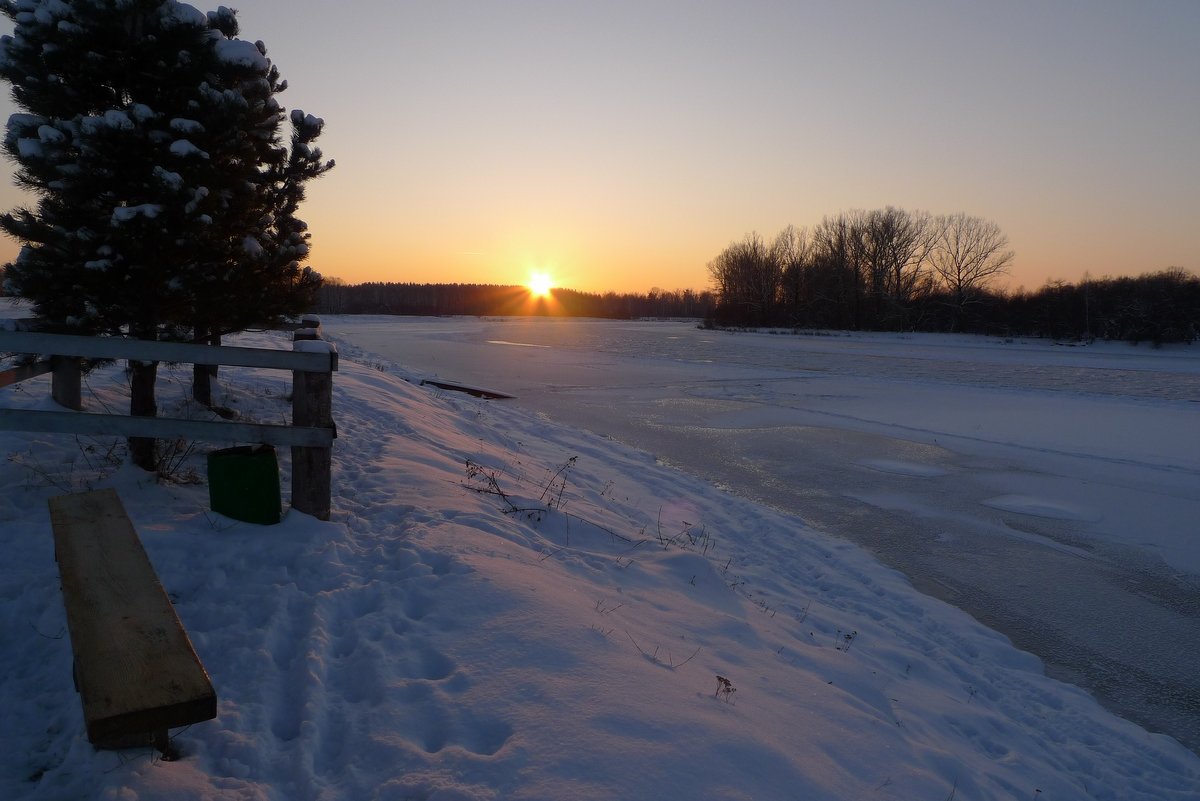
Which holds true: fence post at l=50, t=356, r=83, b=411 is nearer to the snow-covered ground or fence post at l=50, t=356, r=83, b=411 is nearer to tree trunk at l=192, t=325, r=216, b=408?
the snow-covered ground

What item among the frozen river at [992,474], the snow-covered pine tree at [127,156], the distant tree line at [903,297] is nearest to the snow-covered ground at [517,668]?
the frozen river at [992,474]

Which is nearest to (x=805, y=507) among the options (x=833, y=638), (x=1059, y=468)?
(x=833, y=638)

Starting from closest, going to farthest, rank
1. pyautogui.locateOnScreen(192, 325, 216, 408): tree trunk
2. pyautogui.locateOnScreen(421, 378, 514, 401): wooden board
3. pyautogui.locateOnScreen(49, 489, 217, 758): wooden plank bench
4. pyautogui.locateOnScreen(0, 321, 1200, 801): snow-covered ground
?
1. pyautogui.locateOnScreen(49, 489, 217, 758): wooden plank bench
2. pyautogui.locateOnScreen(0, 321, 1200, 801): snow-covered ground
3. pyautogui.locateOnScreen(192, 325, 216, 408): tree trunk
4. pyautogui.locateOnScreen(421, 378, 514, 401): wooden board

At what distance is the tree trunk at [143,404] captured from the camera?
543 cm

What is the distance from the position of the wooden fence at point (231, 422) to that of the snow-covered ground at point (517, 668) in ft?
1.31

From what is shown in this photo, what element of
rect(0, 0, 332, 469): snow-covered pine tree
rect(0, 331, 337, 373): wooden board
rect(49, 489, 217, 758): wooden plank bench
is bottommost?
rect(49, 489, 217, 758): wooden plank bench

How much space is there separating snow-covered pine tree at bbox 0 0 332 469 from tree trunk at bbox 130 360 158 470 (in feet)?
0.04

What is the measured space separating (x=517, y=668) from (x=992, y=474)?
34.1ft

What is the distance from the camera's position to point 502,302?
556 feet

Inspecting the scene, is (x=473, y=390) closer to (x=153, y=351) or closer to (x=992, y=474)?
(x=992, y=474)

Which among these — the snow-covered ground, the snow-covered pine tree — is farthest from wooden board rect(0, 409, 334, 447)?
the snow-covered pine tree

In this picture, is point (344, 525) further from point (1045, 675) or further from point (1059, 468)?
point (1059, 468)

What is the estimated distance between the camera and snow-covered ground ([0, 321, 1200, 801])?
9.09 ft

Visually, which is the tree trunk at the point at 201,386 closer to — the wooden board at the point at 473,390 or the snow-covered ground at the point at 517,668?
the snow-covered ground at the point at 517,668
